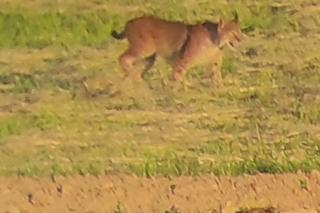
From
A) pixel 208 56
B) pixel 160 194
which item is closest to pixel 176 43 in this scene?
pixel 208 56

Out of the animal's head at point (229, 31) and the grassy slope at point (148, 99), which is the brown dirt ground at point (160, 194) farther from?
the animal's head at point (229, 31)

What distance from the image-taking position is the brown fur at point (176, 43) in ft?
5.14

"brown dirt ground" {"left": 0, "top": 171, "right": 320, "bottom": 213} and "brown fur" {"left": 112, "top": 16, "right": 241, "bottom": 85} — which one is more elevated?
"brown fur" {"left": 112, "top": 16, "right": 241, "bottom": 85}

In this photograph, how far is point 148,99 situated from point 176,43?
14 centimetres

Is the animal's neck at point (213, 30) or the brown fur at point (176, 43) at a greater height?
the animal's neck at point (213, 30)

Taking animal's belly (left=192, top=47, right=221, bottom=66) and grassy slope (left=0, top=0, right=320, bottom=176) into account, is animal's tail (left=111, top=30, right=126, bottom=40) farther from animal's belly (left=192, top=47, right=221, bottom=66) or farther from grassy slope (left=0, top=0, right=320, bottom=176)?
animal's belly (left=192, top=47, right=221, bottom=66)

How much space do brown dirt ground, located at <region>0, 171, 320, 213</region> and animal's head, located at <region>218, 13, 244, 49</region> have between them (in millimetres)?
293

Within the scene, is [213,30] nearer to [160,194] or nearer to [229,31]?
[229,31]

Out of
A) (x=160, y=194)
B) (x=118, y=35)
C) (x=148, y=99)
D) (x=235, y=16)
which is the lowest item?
(x=160, y=194)

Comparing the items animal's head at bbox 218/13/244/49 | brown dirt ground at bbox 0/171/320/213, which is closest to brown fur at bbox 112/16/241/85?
animal's head at bbox 218/13/244/49

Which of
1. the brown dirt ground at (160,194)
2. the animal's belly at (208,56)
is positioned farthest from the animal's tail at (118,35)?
the brown dirt ground at (160,194)

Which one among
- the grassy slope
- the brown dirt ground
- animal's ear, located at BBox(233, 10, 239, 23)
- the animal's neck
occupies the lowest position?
the brown dirt ground

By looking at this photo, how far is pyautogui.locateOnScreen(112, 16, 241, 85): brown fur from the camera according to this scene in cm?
157

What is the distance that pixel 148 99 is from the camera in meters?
1.58
